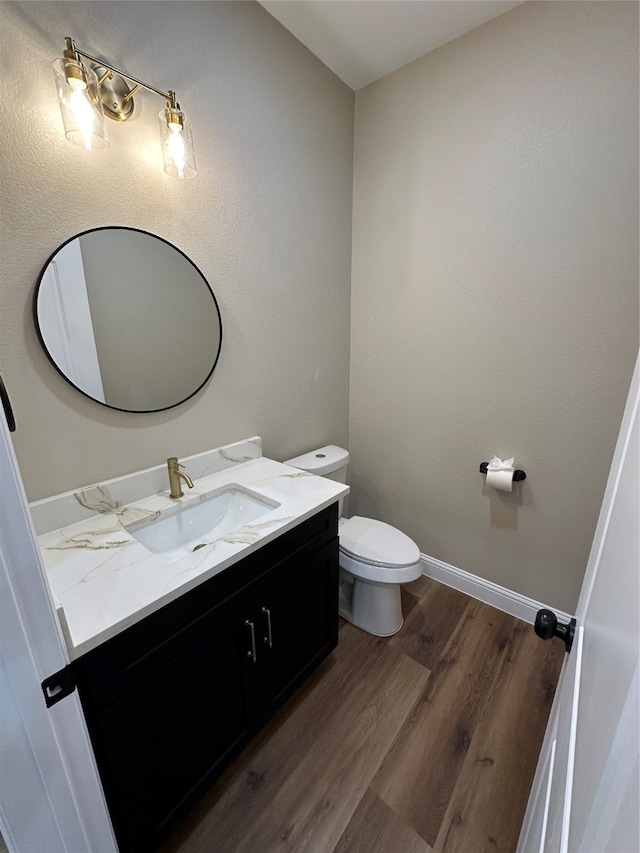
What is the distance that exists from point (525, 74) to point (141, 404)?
1.94 meters

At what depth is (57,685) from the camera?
56 centimetres

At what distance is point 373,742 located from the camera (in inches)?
51.6

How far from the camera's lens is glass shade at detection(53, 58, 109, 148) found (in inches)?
→ 35.6

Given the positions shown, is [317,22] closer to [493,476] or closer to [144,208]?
[144,208]

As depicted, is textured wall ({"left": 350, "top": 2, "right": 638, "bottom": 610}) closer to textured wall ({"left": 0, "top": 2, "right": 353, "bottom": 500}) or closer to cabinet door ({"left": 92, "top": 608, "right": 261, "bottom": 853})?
textured wall ({"left": 0, "top": 2, "right": 353, "bottom": 500})

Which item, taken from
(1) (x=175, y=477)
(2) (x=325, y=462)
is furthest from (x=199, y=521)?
(2) (x=325, y=462)

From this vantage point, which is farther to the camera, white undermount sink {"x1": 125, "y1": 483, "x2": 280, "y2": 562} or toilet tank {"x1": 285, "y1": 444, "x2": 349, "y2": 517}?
toilet tank {"x1": 285, "y1": 444, "x2": 349, "y2": 517}

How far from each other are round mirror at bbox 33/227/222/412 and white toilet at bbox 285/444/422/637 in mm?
738

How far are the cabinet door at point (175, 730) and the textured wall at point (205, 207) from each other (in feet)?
2.17

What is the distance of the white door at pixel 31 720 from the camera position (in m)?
0.47

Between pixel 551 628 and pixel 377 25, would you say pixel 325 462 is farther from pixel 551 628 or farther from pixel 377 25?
pixel 377 25

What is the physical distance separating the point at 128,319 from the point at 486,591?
2117 millimetres

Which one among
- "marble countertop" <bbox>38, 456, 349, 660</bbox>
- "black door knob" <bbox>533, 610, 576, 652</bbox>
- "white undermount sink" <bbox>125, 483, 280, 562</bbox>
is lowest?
"white undermount sink" <bbox>125, 483, 280, 562</bbox>

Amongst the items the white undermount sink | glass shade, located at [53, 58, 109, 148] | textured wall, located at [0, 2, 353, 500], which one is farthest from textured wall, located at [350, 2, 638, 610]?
glass shade, located at [53, 58, 109, 148]
